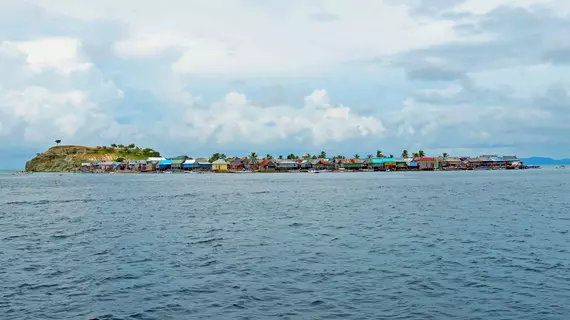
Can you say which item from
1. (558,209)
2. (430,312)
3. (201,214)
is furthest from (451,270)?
(558,209)

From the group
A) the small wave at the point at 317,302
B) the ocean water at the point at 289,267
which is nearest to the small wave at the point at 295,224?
the ocean water at the point at 289,267

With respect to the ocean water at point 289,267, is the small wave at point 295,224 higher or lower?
higher

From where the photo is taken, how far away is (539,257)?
2595 cm

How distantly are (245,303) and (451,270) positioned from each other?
10469 mm

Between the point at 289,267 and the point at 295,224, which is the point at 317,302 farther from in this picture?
the point at 295,224

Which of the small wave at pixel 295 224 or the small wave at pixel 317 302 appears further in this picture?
the small wave at pixel 295 224

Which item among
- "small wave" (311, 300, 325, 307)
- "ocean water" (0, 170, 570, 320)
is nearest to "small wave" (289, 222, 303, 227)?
"ocean water" (0, 170, 570, 320)

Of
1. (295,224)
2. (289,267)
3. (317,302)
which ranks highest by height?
(295,224)

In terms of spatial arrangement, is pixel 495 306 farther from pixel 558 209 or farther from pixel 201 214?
pixel 558 209

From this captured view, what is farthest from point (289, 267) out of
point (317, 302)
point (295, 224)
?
point (295, 224)

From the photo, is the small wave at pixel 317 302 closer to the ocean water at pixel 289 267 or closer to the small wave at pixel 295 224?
the ocean water at pixel 289 267

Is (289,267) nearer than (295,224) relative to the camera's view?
Yes

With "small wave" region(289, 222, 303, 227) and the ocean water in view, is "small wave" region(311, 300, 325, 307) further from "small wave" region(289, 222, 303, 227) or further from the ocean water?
"small wave" region(289, 222, 303, 227)

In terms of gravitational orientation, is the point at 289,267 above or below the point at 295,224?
below
